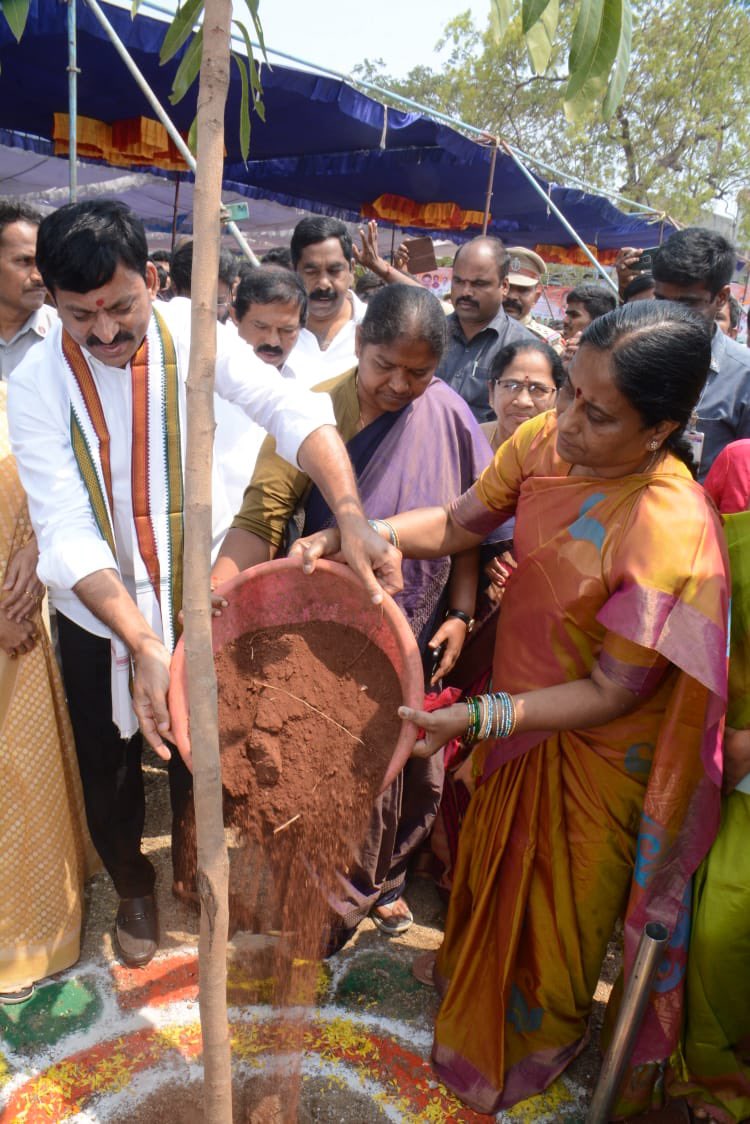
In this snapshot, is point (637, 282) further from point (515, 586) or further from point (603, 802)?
point (603, 802)

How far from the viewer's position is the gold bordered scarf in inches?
74.4

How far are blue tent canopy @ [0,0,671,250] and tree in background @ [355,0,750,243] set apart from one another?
10.6 metres

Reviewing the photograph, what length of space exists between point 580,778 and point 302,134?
658cm

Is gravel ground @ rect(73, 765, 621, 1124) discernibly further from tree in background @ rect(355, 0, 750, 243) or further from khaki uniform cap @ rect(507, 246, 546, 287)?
tree in background @ rect(355, 0, 750, 243)

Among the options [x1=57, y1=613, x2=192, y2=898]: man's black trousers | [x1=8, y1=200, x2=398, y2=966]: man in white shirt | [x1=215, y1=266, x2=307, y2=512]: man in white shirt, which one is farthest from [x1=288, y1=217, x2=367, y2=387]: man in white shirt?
[x1=57, y1=613, x2=192, y2=898]: man's black trousers

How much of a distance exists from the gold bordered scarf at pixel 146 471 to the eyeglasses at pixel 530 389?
1199mm

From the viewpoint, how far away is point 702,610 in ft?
5.22

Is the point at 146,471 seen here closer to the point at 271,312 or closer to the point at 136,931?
the point at 136,931

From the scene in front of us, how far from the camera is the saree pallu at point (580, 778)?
1613mm

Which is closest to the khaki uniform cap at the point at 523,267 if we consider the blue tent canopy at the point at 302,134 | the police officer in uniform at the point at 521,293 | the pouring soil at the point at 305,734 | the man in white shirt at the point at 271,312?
the police officer in uniform at the point at 521,293

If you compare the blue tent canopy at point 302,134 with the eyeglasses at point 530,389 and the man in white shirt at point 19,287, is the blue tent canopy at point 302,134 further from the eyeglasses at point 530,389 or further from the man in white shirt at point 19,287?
the eyeglasses at point 530,389

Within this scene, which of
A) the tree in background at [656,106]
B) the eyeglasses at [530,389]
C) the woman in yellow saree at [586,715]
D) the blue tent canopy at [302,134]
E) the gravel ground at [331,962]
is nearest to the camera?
the woman in yellow saree at [586,715]

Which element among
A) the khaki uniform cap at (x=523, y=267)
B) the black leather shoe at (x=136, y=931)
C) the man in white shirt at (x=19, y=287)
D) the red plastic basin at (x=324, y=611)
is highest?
the khaki uniform cap at (x=523, y=267)

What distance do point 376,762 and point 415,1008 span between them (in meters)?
0.94
